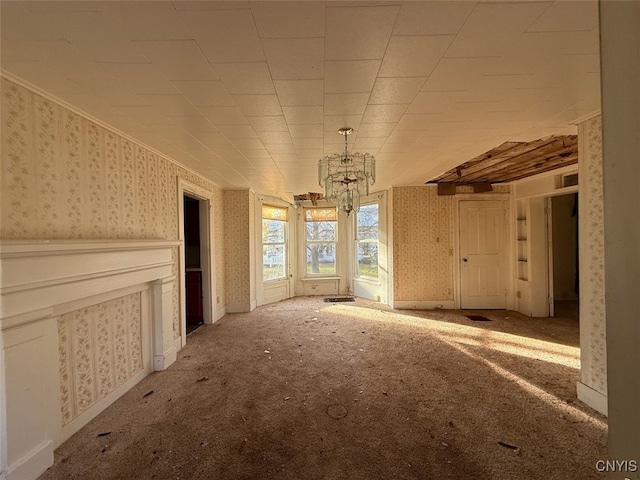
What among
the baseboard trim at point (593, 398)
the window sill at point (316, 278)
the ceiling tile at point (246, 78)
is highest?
the ceiling tile at point (246, 78)

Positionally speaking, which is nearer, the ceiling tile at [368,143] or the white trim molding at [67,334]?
the white trim molding at [67,334]

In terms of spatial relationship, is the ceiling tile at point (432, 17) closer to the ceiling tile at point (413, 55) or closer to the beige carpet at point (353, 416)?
the ceiling tile at point (413, 55)

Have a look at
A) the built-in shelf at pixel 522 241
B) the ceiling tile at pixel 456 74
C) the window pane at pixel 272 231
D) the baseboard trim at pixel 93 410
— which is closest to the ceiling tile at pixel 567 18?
the ceiling tile at pixel 456 74

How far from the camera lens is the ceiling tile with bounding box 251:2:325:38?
1.10 metres

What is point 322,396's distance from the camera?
2.28m

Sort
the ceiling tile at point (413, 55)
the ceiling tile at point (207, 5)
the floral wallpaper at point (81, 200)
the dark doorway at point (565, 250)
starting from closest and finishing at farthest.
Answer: the ceiling tile at point (207, 5) < the ceiling tile at point (413, 55) < the floral wallpaper at point (81, 200) < the dark doorway at point (565, 250)

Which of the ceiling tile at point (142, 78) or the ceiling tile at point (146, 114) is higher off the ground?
the ceiling tile at point (146, 114)

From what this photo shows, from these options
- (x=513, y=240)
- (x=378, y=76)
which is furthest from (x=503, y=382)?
(x=513, y=240)

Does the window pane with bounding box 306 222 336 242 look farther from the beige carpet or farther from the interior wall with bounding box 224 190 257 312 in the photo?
the beige carpet

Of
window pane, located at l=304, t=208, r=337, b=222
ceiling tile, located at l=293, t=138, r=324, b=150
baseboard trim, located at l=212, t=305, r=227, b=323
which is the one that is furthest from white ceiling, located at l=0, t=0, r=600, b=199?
window pane, located at l=304, t=208, r=337, b=222

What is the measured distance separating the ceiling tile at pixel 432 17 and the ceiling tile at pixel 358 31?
0.15ft

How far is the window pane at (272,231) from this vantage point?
5.56m

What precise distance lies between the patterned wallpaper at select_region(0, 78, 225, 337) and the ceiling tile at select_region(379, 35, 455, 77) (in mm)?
2110

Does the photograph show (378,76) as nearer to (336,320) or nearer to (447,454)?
(447,454)
